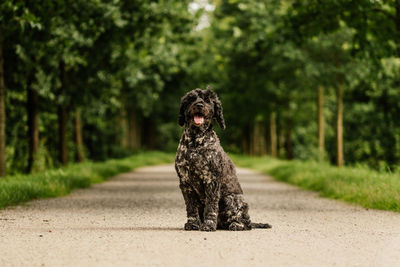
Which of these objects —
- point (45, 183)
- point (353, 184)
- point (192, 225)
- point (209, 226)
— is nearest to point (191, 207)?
point (192, 225)

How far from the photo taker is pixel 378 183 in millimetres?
13055

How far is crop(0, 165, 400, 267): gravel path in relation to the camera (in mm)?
6141

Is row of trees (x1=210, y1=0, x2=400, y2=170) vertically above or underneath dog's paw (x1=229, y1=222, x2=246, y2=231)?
above

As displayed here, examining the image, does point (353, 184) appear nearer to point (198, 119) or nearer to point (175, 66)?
point (198, 119)

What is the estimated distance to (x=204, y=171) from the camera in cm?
788

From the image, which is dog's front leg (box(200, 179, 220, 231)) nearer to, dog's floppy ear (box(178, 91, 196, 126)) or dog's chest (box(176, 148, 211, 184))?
dog's chest (box(176, 148, 211, 184))

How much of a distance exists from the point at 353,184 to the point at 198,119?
7.08 metres

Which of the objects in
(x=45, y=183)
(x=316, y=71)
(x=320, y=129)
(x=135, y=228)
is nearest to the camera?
(x=135, y=228)

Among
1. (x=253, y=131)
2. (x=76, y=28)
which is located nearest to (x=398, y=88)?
(x=253, y=131)

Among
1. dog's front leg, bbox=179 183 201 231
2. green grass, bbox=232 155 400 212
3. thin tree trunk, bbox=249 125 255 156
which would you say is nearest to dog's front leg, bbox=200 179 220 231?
dog's front leg, bbox=179 183 201 231

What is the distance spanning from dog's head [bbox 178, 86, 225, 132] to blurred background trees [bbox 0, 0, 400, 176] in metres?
5.38

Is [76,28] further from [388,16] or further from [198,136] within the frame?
[198,136]

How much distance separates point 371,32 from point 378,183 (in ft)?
14.8

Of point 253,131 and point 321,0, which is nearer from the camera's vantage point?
point 321,0
